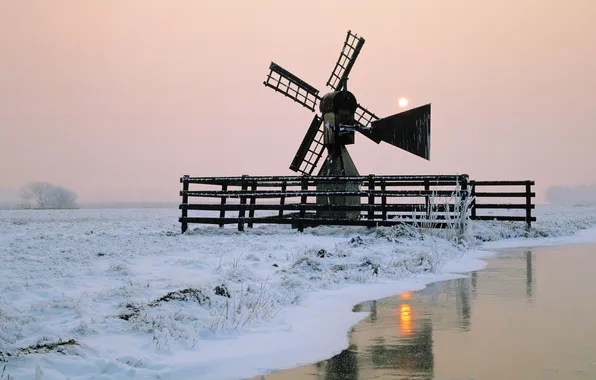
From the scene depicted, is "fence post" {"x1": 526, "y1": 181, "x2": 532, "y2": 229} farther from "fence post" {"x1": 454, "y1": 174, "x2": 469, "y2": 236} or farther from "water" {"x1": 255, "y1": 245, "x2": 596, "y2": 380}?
"water" {"x1": 255, "y1": 245, "x2": 596, "y2": 380}

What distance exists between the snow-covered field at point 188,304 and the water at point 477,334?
1.16 ft

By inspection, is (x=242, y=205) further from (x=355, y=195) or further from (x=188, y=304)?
(x=188, y=304)

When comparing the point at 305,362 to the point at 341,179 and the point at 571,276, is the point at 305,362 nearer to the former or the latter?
the point at 571,276

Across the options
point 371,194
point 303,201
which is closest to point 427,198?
point 371,194

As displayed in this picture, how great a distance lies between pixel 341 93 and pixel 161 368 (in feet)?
56.0

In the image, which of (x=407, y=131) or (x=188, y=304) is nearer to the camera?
(x=188, y=304)

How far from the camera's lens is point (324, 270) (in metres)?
8.54

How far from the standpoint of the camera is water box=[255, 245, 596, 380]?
155 inches

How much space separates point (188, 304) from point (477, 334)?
2920 millimetres

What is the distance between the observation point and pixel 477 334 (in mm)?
4992

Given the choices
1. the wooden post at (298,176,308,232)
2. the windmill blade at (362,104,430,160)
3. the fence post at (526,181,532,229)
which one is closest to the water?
the wooden post at (298,176,308,232)

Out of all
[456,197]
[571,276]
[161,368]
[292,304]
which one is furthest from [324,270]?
[456,197]

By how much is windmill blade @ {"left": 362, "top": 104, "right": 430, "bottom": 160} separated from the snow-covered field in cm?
745

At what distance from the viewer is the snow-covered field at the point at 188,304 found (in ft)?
13.6
